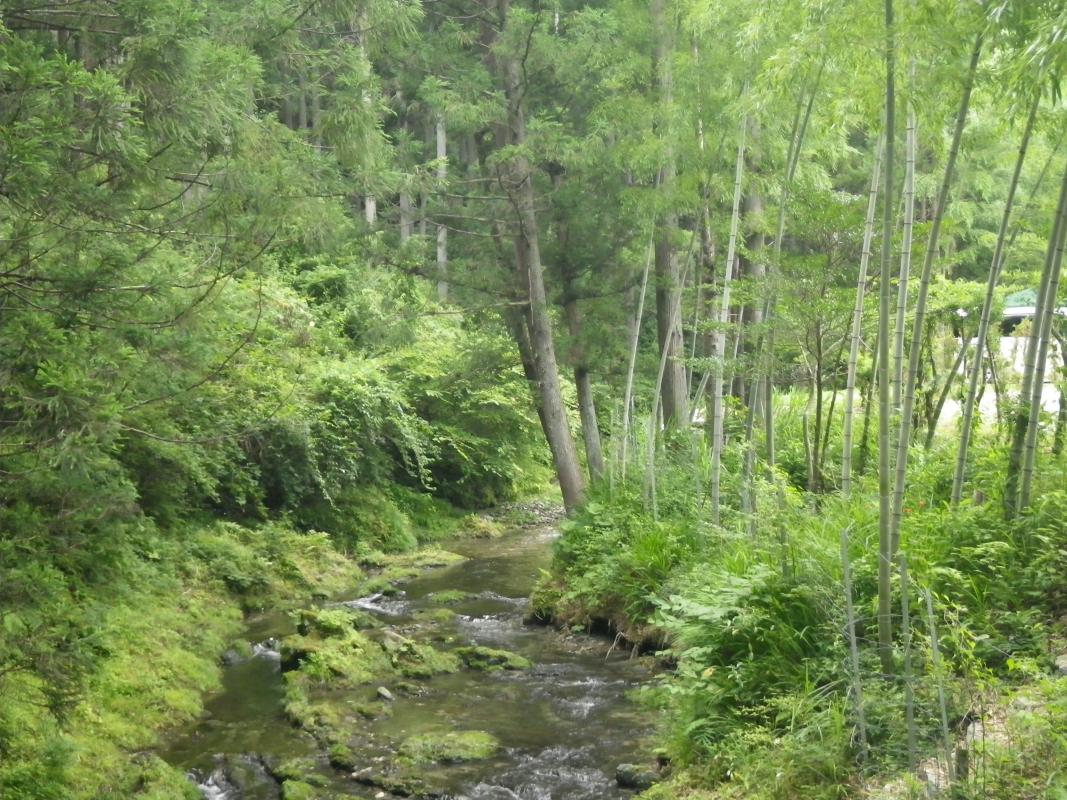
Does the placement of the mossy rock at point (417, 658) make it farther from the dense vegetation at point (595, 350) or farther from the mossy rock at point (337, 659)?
the dense vegetation at point (595, 350)

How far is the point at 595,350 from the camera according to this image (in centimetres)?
1248

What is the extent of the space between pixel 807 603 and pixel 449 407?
1325 centimetres

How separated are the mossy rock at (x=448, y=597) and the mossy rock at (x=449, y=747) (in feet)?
14.4

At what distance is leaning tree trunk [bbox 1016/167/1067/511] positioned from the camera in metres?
4.79

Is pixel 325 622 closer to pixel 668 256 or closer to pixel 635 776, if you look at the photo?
pixel 635 776

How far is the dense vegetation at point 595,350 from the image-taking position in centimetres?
445

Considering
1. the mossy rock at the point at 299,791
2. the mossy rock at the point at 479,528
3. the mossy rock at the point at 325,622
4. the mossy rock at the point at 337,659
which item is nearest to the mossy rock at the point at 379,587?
the mossy rock at the point at 325,622

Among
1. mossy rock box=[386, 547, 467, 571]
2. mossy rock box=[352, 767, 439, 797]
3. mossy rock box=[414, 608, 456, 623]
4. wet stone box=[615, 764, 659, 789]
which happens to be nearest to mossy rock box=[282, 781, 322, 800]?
mossy rock box=[352, 767, 439, 797]

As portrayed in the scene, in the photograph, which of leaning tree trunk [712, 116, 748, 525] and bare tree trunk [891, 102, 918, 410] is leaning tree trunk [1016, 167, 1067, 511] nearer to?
bare tree trunk [891, 102, 918, 410]

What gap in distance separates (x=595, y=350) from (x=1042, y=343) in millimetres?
7525

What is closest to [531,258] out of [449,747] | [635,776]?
[449,747]

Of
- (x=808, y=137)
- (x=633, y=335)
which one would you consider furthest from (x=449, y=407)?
(x=808, y=137)

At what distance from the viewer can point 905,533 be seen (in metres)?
5.63

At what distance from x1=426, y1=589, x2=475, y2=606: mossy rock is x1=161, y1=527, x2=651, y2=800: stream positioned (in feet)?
2.39
